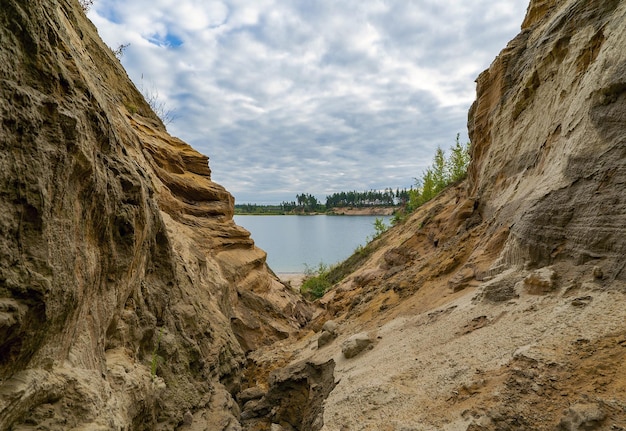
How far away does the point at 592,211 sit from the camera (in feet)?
15.0

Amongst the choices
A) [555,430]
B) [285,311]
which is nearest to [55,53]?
[555,430]

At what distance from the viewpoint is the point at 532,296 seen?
4.85m

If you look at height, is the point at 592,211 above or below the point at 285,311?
above

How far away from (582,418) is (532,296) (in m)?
2.12

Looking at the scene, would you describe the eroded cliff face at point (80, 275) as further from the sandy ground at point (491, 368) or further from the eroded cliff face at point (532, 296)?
the sandy ground at point (491, 368)

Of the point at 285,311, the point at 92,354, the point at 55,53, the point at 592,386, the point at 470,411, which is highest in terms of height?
the point at 55,53

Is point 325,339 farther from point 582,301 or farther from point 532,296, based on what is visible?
point 582,301

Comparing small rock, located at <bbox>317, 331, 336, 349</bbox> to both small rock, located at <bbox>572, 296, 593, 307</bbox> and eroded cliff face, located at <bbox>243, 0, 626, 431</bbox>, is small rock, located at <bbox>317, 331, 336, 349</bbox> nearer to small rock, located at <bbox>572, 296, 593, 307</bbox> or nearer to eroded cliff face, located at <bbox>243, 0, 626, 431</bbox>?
eroded cliff face, located at <bbox>243, 0, 626, 431</bbox>

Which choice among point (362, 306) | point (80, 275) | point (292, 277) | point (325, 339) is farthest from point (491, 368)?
point (292, 277)

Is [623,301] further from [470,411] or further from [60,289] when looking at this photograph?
[60,289]

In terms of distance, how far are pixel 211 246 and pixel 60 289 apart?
9369mm

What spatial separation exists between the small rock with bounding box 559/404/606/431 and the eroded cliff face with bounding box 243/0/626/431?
1 cm

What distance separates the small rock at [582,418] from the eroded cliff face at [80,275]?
4.12 meters

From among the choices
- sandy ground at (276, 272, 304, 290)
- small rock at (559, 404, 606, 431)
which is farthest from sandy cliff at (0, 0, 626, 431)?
sandy ground at (276, 272, 304, 290)
